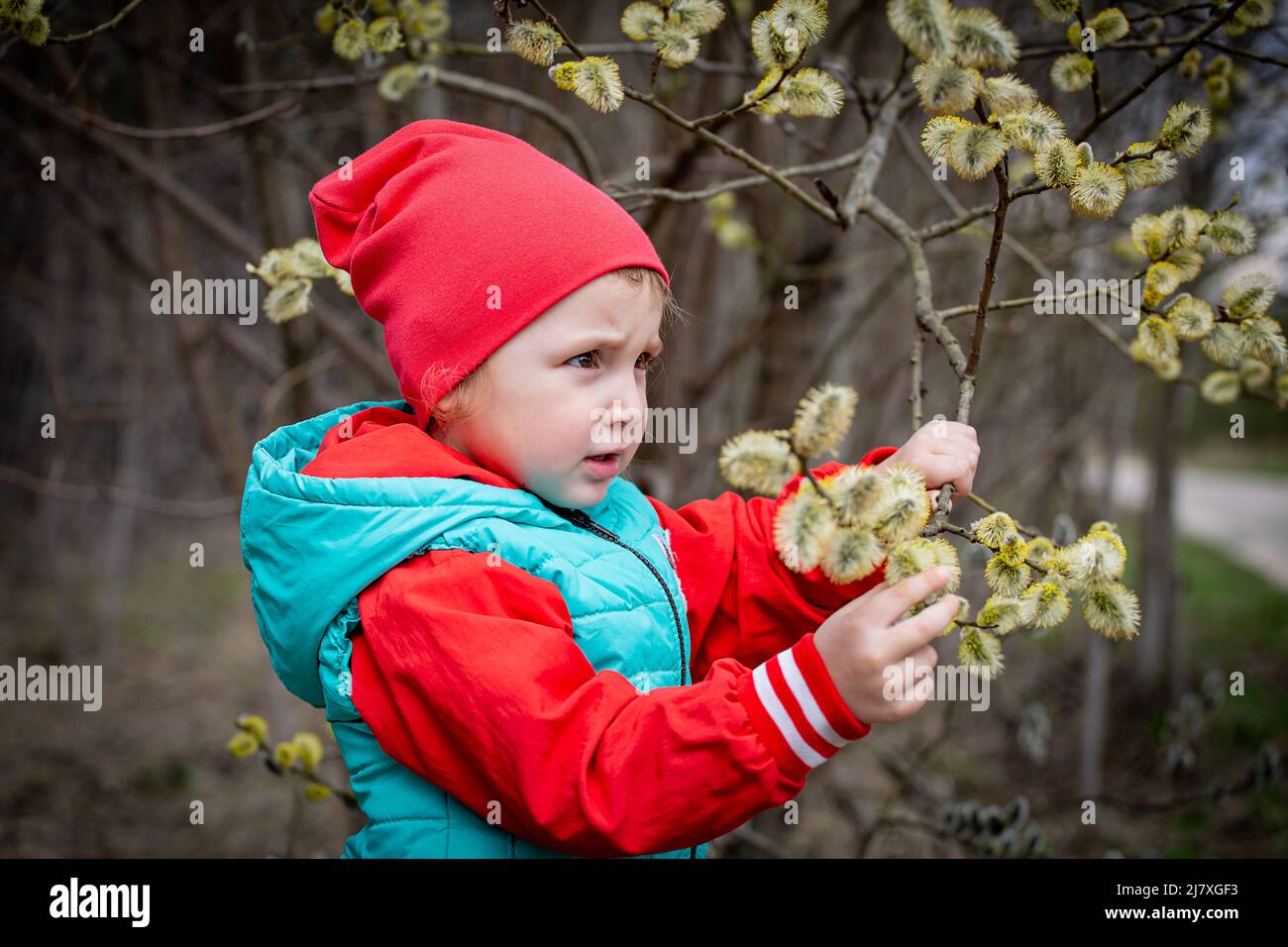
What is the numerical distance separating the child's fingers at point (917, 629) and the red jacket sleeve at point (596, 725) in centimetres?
8

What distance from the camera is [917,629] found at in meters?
0.91

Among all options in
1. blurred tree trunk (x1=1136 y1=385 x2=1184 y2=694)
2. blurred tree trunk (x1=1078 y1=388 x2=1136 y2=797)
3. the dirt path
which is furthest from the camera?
the dirt path

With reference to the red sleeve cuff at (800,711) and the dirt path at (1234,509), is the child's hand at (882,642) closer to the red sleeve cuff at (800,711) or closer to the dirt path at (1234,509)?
the red sleeve cuff at (800,711)

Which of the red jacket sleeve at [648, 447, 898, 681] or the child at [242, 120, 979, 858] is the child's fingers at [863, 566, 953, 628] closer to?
the child at [242, 120, 979, 858]

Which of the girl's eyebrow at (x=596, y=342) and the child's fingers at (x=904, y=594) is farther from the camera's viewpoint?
the girl's eyebrow at (x=596, y=342)

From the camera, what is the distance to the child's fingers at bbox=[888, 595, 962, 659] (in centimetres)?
90

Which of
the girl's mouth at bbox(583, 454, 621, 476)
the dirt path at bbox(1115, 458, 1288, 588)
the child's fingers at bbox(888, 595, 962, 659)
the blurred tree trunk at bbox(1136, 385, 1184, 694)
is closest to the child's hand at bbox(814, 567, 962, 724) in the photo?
the child's fingers at bbox(888, 595, 962, 659)

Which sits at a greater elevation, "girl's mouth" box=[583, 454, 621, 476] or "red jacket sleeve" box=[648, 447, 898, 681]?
"girl's mouth" box=[583, 454, 621, 476]

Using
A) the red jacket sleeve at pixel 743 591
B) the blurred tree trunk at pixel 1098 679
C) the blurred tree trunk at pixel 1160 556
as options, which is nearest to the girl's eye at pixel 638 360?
the red jacket sleeve at pixel 743 591

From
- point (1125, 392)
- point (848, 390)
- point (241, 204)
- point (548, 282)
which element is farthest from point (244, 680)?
point (848, 390)

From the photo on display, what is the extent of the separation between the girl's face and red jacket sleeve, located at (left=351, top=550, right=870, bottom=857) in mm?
208

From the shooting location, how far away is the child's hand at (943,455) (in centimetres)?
117

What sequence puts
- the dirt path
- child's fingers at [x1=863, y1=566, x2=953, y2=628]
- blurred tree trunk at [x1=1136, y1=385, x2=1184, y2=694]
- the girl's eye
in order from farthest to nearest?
the dirt path → blurred tree trunk at [x1=1136, y1=385, x2=1184, y2=694] → the girl's eye → child's fingers at [x1=863, y1=566, x2=953, y2=628]

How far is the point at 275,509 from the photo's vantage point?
1.15 metres
